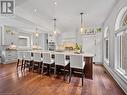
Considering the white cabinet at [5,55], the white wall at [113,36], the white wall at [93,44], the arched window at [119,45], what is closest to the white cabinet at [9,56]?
the white cabinet at [5,55]

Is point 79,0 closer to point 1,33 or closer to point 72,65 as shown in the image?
point 72,65

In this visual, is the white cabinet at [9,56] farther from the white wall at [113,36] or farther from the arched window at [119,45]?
the arched window at [119,45]

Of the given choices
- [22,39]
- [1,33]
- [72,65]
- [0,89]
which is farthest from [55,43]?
[0,89]

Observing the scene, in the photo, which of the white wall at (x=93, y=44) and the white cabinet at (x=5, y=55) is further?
the white wall at (x=93, y=44)

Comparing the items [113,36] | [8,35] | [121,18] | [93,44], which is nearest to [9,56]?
[8,35]

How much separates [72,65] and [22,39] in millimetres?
7075

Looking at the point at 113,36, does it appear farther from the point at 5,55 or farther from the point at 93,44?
the point at 5,55

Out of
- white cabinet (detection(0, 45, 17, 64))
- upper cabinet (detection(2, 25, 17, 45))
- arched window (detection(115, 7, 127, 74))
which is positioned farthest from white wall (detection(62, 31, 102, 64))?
white cabinet (detection(0, 45, 17, 64))

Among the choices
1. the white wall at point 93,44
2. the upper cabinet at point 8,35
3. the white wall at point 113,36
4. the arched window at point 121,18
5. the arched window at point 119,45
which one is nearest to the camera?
the white wall at point 113,36

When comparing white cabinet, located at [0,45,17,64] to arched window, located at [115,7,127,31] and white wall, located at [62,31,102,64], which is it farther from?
arched window, located at [115,7,127,31]

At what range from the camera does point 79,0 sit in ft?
11.2

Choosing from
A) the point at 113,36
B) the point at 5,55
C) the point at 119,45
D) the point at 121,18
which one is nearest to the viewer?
the point at 121,18

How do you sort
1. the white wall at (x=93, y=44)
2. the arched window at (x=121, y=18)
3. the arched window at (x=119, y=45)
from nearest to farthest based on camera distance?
the arched window at (x=121, y=18)
the arched window at (x=119, y=45)
the white wall at (x=93, y=44)

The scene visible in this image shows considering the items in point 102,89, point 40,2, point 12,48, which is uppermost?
point 40,2
